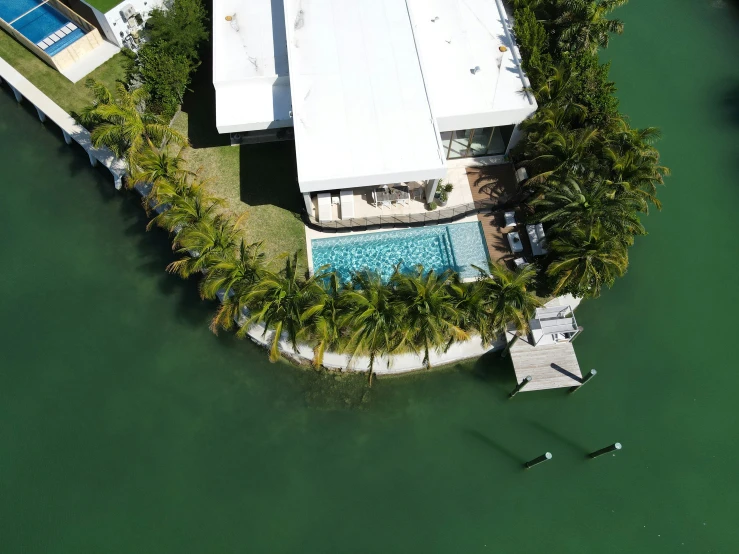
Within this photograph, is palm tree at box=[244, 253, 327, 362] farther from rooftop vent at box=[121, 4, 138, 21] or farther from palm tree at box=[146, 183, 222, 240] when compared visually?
rooftop vent at box=[121, 4, 138, 21]

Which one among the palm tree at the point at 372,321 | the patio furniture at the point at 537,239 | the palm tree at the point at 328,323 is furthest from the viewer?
the patio furniture at the point at 537,239

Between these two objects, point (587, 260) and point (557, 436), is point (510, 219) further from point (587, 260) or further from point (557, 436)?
point (557, 436)

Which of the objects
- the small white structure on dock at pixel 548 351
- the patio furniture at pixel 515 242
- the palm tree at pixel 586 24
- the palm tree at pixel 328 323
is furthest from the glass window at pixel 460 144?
the palm tree at pixel 328 323

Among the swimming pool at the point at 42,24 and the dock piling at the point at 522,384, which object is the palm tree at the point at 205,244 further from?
the swimming pool at the point at 42,24

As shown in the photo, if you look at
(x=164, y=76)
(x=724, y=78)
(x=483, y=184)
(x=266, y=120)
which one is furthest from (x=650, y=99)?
(x=164, y=76)

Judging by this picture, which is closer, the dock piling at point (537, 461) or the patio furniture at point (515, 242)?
the dock piling at point (537, 461)

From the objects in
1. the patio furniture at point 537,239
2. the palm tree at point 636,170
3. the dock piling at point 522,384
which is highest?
the palm tree at point 636,170

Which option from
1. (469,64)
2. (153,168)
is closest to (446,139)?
(469,64)

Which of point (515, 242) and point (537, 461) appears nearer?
point (537, 461)
